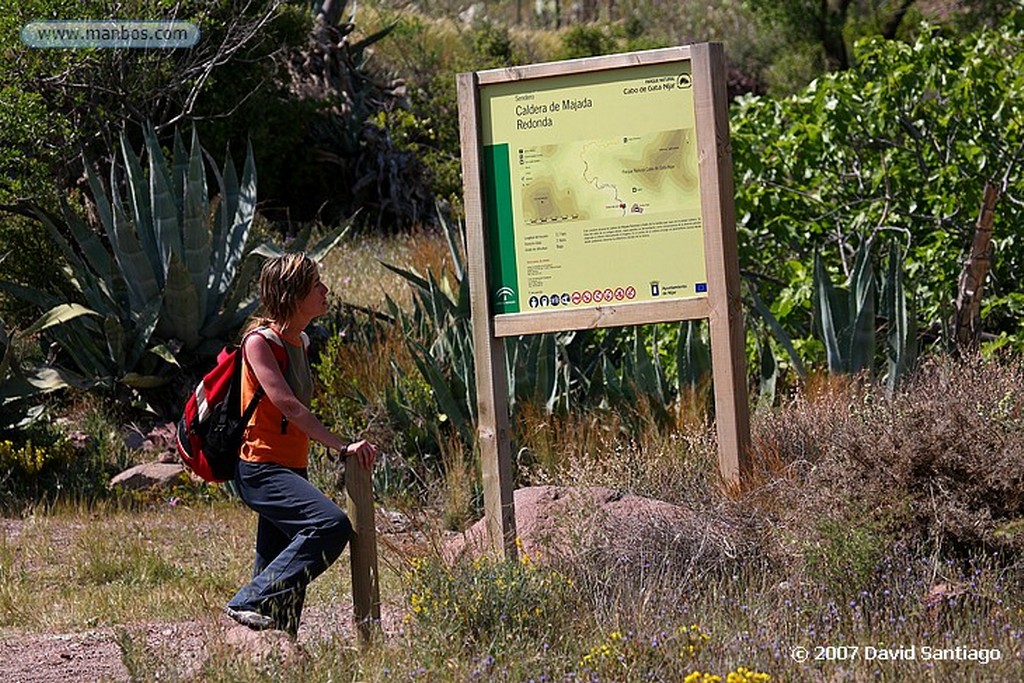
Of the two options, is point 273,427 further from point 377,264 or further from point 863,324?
point 377,264

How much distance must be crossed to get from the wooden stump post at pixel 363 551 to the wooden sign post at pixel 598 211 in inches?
36.8

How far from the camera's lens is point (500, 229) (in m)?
6.09

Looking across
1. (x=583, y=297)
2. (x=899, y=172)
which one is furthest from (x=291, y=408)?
(x=899, y=172)

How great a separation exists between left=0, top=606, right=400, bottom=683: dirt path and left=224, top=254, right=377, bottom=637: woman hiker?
0.32ft

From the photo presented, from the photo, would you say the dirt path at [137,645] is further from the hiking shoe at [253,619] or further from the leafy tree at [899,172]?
the leafy tree at [899,172]

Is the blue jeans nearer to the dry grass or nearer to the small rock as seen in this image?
the small rock

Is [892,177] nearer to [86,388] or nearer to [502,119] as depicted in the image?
[502,119]

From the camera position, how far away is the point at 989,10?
20547 millimetres

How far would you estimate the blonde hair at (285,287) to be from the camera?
4949 mm

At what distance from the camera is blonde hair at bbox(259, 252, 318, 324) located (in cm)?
495

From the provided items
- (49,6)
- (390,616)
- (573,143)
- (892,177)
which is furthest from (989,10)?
(390,616)

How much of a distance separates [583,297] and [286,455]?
5.04ft

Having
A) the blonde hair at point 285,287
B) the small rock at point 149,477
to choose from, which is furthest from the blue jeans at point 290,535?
the small rock at point 149,477

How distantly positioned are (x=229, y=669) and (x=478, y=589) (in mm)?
834
